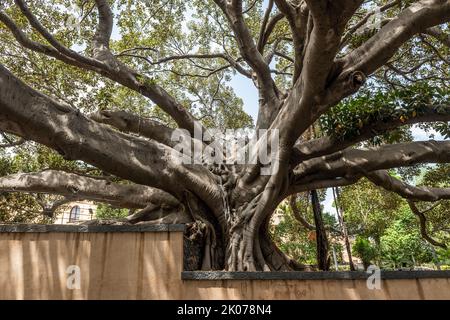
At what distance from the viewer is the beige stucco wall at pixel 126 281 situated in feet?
8.32

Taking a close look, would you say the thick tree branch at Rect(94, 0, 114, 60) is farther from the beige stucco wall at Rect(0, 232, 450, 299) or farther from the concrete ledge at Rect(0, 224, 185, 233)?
the beige stucco wall at Rect(0, 232, 450, 299)

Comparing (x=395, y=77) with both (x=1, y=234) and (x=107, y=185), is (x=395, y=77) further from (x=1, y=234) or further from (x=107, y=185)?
(x=1, y=234)

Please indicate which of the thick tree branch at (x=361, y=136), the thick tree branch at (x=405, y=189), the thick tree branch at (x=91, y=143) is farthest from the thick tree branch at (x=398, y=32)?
the thick tree branch at (x=405, y=189)

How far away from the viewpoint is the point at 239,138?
666cm

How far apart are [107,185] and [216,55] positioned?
4.08 m

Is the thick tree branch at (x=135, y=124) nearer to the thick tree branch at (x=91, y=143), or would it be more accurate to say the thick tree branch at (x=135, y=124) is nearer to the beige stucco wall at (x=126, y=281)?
the thick tree branch at (x=91, y=143)

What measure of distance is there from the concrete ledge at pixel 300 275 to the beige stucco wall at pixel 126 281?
0.11 ft

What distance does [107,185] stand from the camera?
17.6 ft

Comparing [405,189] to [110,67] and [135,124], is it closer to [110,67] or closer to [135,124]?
[135,124]

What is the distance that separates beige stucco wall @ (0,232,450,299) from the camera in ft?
8.32

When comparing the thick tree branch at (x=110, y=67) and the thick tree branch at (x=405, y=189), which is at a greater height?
the thick tree branch at (x=110, y=67)

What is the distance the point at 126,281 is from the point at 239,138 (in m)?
4.50

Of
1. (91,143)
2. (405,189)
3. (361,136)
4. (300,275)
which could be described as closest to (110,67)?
(91,143)

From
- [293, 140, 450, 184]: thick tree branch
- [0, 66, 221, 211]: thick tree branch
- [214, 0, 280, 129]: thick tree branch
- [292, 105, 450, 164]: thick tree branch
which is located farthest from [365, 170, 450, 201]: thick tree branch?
[0, 66, 221, 211]: thick tree branch
